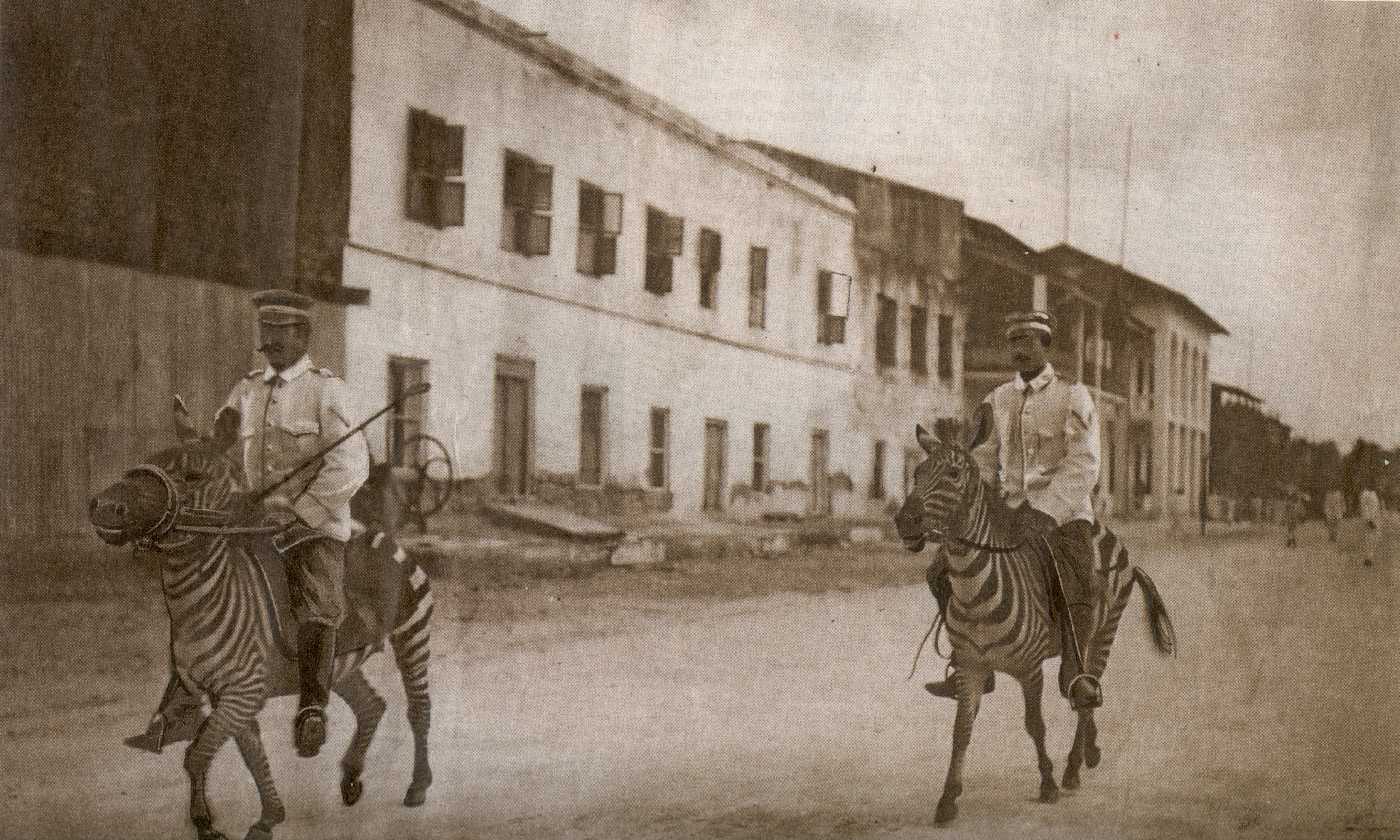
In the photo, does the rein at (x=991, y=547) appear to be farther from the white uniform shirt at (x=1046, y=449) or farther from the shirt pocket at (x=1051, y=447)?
the shirt pocket at (x=1051, y=447)

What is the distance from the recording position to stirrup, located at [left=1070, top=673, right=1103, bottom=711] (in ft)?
16.0

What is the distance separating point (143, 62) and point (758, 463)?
10.1 ft

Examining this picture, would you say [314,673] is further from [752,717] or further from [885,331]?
[885,331]

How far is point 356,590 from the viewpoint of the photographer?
4879 mm

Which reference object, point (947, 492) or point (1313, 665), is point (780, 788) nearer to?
point (947, 492)

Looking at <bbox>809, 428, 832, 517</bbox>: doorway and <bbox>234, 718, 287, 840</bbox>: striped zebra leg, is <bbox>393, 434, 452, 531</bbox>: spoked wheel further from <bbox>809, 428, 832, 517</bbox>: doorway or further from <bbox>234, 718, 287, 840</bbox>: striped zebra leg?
<bbox>809, 428, 832, 517</bbox>: doorway

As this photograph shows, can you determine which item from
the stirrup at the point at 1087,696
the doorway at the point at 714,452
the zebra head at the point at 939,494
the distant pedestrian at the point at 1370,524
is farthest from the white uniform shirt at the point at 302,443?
the distant pedestrian at the point at 1370,524

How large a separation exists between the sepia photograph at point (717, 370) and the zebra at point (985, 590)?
0.33 ft

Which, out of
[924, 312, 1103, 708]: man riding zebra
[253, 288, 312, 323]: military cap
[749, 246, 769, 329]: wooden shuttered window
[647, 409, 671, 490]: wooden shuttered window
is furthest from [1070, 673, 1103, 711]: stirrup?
[253, 288, 312, 323]: military cap

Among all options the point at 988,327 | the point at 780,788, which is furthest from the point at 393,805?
the point at 988,327

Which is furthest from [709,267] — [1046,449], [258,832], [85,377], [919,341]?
[258,832]

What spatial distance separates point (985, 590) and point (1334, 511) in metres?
1.88

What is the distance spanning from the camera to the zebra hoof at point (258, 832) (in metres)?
4.85

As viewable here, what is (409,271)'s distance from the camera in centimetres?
556
